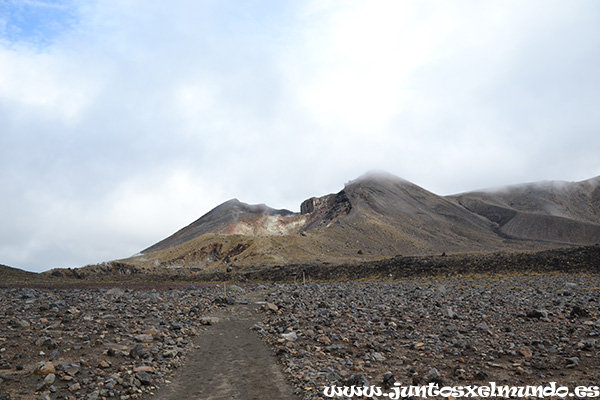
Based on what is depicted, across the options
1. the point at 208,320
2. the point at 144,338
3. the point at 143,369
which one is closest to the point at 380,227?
the point at 208,320

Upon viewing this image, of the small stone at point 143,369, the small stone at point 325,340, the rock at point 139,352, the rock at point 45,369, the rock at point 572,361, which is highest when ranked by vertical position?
the rock at point 45,369

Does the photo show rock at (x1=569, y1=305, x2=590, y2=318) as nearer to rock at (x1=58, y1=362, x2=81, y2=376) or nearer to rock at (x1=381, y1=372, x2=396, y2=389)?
rock at (x1=381, y1=372, x2=396, y2=389)

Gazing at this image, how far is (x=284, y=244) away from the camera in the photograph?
3280 inches

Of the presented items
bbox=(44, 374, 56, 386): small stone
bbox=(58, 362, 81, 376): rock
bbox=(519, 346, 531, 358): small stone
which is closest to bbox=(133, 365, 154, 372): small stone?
bbox=(58, 362, 81, 376): rock

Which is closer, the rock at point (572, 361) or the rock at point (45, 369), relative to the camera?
the rock at point (45, 369)

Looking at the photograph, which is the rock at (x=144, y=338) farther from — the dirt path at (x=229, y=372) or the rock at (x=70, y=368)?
the rock at (x=70, y=368)

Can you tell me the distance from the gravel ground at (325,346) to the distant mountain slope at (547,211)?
133099 millimetres

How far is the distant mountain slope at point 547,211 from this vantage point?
432 feet

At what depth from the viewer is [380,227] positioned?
10281 cm

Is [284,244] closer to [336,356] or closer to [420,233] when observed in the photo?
[420,233]

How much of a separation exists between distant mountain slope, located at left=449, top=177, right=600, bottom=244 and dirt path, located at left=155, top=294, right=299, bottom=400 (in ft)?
454

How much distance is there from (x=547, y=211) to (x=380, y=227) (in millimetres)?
108101

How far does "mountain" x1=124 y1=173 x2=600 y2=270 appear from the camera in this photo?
86000 millimetres

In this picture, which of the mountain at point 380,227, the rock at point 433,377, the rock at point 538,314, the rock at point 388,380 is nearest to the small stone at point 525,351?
the rock at point 433,377
